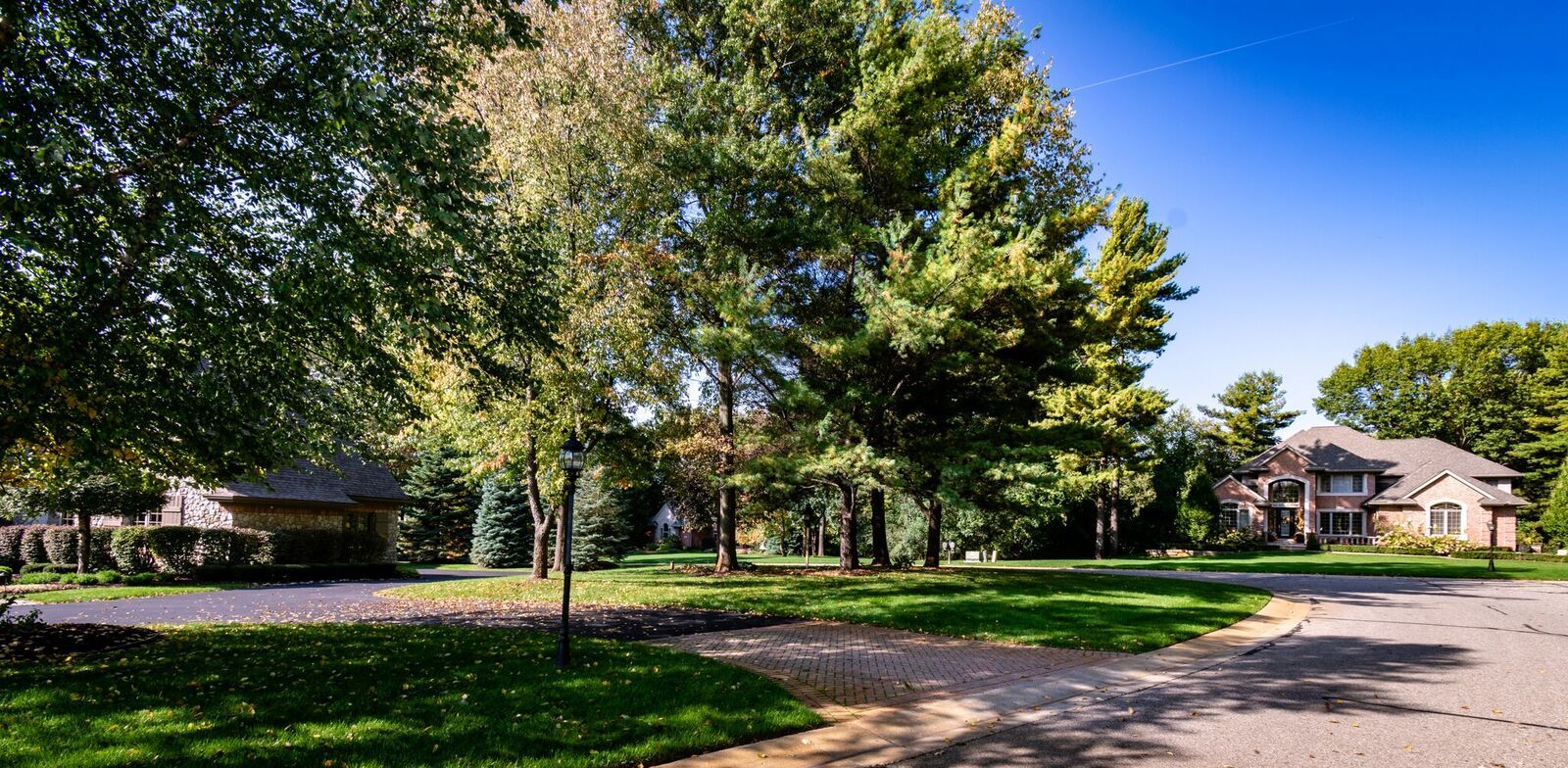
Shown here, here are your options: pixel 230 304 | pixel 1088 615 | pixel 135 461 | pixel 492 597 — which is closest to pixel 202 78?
pixel 230 304

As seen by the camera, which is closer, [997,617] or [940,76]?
[997,617]

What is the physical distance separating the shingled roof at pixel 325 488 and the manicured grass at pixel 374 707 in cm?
1781

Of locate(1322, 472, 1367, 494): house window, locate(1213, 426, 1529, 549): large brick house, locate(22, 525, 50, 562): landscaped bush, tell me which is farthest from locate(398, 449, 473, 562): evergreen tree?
locate(1322, 472, 1367, 494): house window

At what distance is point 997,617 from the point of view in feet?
40.9

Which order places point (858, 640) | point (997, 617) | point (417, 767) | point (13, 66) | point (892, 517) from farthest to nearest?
point (892, 517)
point (997, 617)
point (858, 640)
point (13, 66)
point (417, 767)

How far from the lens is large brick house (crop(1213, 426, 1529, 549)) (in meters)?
43.8

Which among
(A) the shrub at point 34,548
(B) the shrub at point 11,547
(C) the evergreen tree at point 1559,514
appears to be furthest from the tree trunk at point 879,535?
(C) the evergreen tree at point 1559,514

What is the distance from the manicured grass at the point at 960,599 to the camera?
11.6m

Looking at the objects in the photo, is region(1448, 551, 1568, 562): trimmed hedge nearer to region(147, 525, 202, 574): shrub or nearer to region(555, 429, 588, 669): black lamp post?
region(555, 429, 588, 669): black lamp post

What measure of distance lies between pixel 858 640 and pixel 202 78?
1023cm

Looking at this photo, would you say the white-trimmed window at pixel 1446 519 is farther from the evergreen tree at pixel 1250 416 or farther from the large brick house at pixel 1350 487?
the evergreen tree at pixel 1250 416

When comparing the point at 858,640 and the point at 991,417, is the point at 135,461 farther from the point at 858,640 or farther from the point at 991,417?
the point at 991,417

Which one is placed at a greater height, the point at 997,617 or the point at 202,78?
the point at 202,78

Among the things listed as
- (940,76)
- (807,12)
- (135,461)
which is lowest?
(135,461)
